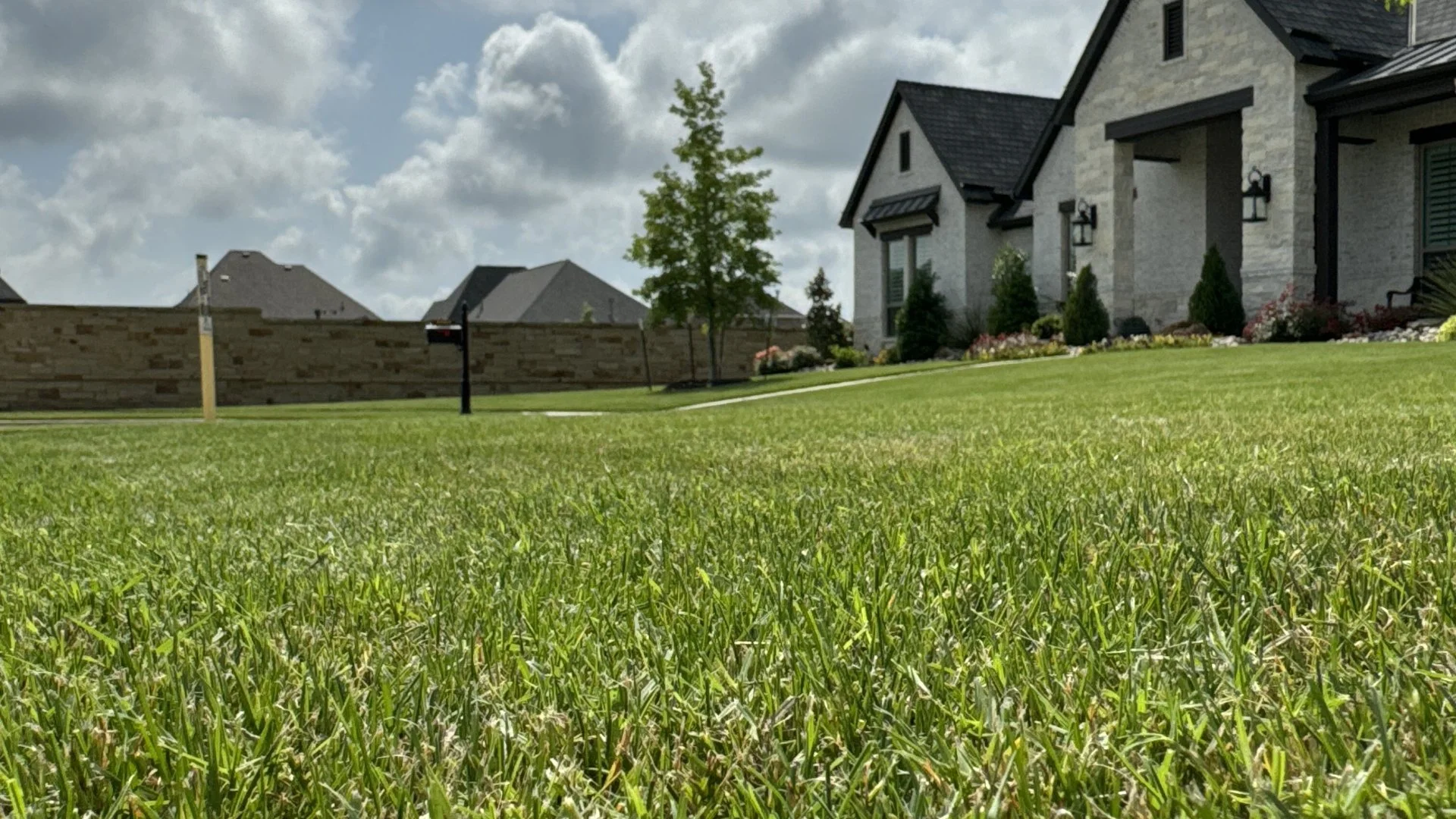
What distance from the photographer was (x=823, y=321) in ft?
134

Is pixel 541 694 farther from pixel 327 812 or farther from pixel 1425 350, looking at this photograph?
pixel 1425 350

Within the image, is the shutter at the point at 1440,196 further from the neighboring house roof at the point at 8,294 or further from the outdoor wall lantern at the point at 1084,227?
the neighboring house roof at the point at 8,294

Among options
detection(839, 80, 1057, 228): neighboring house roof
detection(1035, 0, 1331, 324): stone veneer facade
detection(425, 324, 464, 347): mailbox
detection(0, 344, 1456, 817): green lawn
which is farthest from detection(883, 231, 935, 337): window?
detection(0, 344, 1456, 817): green lawn

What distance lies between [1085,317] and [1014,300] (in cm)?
381

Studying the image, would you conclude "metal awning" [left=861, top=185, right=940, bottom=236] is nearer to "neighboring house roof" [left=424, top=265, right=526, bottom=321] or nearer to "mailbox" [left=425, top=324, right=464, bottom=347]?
"mailbox" [left=425, top=324, right=464, bottom=347]

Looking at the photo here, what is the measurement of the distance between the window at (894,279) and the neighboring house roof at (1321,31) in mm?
8861

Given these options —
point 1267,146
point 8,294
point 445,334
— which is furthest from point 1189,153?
point 8,294

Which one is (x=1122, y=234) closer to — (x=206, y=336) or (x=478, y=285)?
(x=206, y=336)

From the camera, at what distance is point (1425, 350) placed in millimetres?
15109

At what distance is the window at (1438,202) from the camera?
72.6 ft

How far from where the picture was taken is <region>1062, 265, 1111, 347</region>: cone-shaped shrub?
25.2 metres

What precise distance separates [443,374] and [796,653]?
1446 inches

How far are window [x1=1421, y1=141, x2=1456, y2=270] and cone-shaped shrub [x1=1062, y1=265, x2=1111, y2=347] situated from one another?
241 inches

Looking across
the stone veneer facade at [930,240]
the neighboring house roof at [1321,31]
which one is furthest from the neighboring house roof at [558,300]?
the neighboring house roof at [1321,31]
